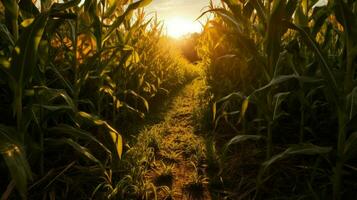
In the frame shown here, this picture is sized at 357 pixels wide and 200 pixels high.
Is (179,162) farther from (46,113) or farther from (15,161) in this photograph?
(15,161)

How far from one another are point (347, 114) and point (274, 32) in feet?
1.57

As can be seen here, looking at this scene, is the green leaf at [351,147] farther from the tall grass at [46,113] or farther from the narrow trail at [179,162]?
the tall grass at [46,113]

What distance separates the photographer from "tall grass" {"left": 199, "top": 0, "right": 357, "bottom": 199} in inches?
46.3

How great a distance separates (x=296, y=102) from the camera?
2.12 metres

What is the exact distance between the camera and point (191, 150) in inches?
89.4

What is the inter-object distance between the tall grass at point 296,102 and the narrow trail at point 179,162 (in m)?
0.22

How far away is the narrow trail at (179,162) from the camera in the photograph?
1718 mm

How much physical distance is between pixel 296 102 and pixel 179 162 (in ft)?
3.22

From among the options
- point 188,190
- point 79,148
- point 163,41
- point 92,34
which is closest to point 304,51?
point 188,190

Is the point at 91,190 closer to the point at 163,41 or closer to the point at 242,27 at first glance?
the point at 242,27

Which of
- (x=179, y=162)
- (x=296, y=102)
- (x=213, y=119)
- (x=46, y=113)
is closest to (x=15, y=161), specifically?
(x=46, y=113)

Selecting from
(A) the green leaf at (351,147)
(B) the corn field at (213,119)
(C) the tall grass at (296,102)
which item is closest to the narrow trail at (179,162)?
(B) the corn field at (213,119)

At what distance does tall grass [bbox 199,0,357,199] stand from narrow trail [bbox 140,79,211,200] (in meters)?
0.22

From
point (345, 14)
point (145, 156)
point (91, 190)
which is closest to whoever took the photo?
point (345, 14)
